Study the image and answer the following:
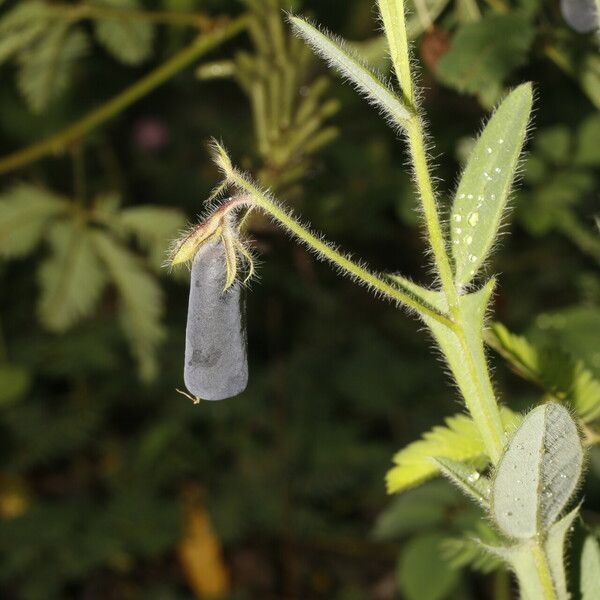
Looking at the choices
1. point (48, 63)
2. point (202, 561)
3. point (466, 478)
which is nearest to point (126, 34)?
point (48, 63)

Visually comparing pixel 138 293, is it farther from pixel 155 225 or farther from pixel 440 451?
pixel 440 451

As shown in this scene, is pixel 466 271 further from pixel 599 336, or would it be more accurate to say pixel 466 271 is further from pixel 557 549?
pixel 599 336

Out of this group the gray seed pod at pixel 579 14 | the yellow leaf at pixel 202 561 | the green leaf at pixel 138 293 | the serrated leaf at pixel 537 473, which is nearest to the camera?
the serrated leaf at pixel 537 473

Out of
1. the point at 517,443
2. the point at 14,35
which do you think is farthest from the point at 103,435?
the point at 517,443

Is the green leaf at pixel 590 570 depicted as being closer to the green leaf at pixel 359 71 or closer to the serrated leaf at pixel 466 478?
the serrated leaf at pixel 466 478

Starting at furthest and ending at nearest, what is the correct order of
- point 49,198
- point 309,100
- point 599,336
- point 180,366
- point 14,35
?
point 180,366
point 49,198
point 14,35
point 309,100
point 599,336

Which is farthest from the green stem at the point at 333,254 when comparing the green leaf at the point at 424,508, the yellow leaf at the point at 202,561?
the yellow leaf at the point at 202,561
